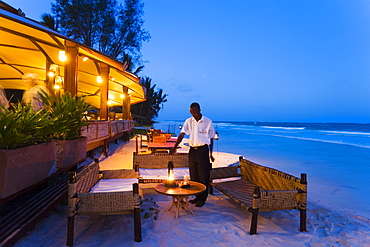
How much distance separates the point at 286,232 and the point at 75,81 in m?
4.96

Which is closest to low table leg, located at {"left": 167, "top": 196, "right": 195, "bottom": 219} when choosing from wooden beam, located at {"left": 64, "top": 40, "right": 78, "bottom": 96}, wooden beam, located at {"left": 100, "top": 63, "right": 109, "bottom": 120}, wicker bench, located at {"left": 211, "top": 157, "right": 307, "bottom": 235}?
wicker bench, located at {"left": 211, "top": 157, "right": 307, "bottom": 235}

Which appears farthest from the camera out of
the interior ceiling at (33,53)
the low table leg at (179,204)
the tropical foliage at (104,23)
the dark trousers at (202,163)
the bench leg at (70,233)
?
the tropical foliage at (104,23)

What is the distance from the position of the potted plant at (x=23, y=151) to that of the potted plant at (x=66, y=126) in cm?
26

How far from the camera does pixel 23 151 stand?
257 cm

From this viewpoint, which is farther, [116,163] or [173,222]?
[116,163]

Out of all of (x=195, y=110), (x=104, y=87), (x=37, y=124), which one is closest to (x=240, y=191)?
(x=195, y=110)

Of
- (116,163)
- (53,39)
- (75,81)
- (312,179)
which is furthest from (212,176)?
(312,179)

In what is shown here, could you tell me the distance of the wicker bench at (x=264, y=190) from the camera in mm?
3418

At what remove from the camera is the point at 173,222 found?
363 centimetres

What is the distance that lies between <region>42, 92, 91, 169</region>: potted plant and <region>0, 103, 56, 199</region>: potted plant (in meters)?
0.26

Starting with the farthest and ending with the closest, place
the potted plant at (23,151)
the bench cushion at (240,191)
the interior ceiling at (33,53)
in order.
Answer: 1. the interior ceiling at (33,53)
2. the bench cushion at (240,191)
3. the potted plant at (23,151)

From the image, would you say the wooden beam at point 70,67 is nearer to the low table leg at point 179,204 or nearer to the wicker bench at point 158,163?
the wicker bench at point 158,163

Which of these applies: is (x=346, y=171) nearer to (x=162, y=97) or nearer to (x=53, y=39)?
(x=53, y=39)

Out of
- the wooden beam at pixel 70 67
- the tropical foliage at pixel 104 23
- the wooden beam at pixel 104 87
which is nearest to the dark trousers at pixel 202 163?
the wooden beam at pixel 70 67
